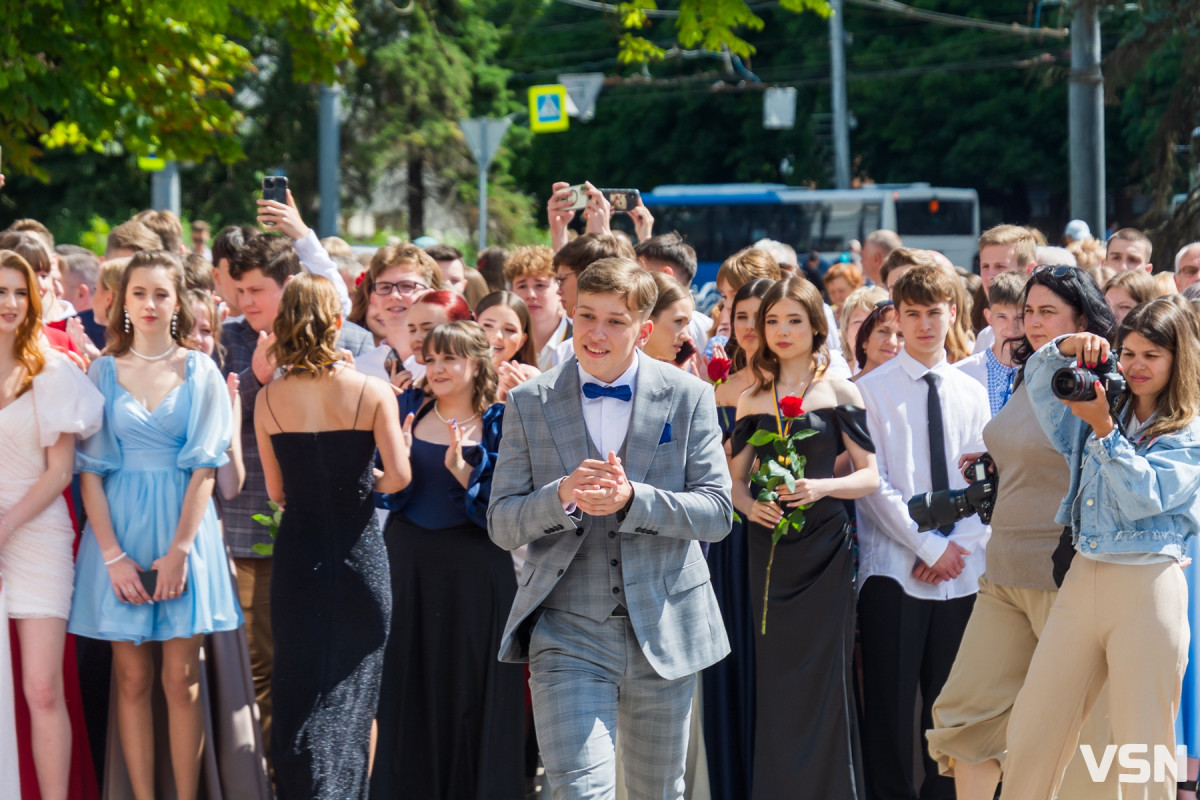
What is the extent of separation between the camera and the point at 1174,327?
4.80 meters

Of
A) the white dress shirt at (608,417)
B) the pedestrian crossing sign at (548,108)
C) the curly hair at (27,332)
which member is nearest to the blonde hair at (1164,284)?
the white dress shirt at (608,417)

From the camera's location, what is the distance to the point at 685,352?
646 cm

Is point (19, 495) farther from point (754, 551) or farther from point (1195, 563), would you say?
point (1195, 563)

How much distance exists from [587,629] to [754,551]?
5.16 feet

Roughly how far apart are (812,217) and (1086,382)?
25930mm

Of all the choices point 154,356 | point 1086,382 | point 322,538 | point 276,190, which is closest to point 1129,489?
point 1086,382

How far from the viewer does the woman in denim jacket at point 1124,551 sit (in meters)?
4.66

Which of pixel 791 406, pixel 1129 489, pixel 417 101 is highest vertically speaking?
pixel 417 101

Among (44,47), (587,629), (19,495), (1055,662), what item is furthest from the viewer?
(44,47)

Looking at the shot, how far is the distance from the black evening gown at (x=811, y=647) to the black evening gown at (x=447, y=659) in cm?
100

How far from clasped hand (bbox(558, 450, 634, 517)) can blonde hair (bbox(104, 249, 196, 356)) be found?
2.35 metres

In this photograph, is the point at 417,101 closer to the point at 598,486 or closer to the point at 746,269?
the point at 746,269

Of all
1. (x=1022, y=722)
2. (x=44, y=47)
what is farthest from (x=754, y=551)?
(x=44, y=47)

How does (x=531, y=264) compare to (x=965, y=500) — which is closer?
(x=965, y=500)
